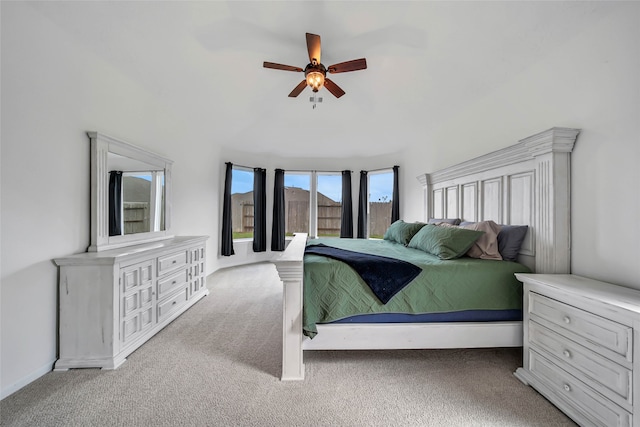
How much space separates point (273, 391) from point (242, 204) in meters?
4.32

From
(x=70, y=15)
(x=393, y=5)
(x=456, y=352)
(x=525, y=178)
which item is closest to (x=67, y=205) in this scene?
(x=70, y=15)

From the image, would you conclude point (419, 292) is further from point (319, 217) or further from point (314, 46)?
point (319, 217)

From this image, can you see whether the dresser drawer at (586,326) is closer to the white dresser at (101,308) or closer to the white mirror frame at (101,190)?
the white dresser at (101,308)

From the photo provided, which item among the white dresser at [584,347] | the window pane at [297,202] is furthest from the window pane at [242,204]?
the white dresser at [584,347]

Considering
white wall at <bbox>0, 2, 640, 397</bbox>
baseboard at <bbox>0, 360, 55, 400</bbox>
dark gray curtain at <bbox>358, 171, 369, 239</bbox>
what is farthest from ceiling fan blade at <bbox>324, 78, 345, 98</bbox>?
dark gray curtain at <bbox>358, 171, 369, 239</bbox>

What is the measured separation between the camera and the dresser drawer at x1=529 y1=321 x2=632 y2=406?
3.82 ft

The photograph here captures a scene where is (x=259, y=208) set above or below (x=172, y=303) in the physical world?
above

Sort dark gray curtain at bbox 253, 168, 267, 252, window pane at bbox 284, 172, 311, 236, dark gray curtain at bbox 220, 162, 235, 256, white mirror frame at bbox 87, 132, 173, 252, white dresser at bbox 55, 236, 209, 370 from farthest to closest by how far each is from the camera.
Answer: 1. window pane at bbox 284, 172, 311, 236
2. dark gray curtain at bbox 253, 168, 267, 252
3. dark gray curtain at bbox 220, 162, 235, 256
4. white mirror frame at bbox 87, 132, 173, 252
5. white dresser at bbox 55, 236, 209, 370

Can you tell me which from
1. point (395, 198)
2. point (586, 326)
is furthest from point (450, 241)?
point (395, 198)

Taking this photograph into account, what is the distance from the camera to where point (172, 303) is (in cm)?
254

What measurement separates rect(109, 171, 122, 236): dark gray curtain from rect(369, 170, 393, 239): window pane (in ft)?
14.3

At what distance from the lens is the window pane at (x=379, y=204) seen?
5.41 metres

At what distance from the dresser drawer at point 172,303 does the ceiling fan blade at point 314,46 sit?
2.57m

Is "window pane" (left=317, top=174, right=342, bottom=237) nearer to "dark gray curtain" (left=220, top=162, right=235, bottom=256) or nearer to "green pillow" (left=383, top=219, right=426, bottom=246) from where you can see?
"dark gray curtain" (left=220, top=162, right=235, bottom=256)
